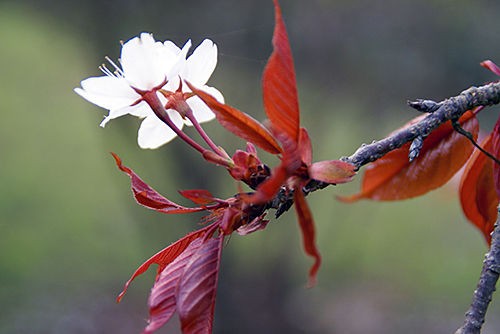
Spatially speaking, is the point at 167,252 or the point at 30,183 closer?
→ the point at 167,252

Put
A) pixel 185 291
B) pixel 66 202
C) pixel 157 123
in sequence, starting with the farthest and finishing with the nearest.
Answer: pixel 66 202 → pixel 157 123 → pixel 185 291

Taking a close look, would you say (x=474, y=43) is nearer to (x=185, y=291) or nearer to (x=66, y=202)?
(x=185, y=291)

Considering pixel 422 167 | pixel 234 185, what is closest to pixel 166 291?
pixel 422 167

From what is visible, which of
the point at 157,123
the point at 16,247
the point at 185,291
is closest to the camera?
the point at 185,291

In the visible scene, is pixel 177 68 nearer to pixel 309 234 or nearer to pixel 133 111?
pixel 133 111

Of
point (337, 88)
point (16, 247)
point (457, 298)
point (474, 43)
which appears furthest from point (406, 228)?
point (16, 247)

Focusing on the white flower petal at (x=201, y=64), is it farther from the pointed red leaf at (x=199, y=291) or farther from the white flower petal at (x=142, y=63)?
the pointed red leaf at (x=199, y=291)

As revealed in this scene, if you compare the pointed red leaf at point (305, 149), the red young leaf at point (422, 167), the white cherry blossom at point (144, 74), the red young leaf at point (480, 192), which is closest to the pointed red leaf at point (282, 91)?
the pointed red leaf at point (305, 149)
